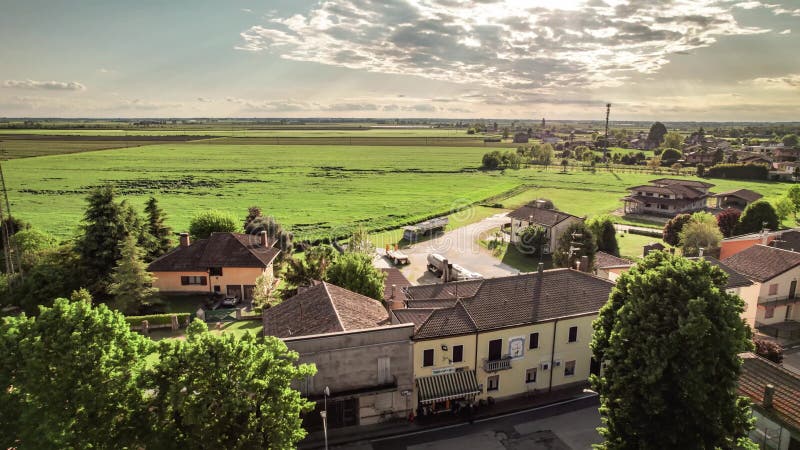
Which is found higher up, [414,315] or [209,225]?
[414,315]

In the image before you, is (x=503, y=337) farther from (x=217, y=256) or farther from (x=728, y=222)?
(x=728, y=222)

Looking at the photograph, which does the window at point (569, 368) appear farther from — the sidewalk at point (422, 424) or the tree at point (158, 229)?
the tree at point (158, 229)

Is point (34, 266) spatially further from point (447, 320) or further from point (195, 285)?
point (447, 320)

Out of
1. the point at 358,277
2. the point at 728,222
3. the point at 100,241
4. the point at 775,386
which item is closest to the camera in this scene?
the point at 775,386

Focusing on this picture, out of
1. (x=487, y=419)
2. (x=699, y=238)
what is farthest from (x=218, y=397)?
(x=699, y=238)

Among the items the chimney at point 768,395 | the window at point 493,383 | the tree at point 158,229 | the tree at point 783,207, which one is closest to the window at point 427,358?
the window at point 493,383

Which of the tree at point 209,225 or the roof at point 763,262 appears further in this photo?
the tree at point 209,225

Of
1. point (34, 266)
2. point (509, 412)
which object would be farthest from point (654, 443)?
point (34, 266)
